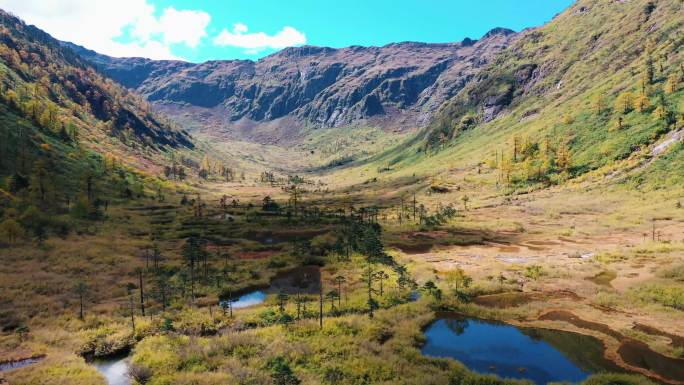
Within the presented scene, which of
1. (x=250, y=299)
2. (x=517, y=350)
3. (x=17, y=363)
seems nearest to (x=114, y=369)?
(x=17, y=363)

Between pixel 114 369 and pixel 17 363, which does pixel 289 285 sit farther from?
pixel 17 363

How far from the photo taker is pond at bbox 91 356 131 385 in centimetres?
3632

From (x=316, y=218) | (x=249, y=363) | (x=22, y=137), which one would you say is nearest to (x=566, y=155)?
(x=316, y=218)

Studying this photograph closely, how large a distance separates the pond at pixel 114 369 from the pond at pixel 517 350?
29.0 metres

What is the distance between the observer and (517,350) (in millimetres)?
42188

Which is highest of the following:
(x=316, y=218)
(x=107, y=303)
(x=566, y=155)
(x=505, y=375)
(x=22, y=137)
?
(x=22, y=137)

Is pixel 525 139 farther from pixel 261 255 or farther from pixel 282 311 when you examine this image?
pixel 282 311

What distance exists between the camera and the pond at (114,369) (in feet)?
119

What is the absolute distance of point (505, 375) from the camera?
122 ft

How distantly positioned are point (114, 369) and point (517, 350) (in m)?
39.9

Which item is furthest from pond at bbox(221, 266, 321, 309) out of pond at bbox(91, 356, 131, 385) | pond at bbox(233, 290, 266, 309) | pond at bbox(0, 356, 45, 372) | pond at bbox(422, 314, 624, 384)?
pond at bbox(0, 356, 45, 372)

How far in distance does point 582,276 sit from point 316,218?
84.4m

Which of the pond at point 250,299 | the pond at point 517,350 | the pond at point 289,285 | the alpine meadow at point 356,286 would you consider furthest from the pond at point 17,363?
the pond at point 517,350

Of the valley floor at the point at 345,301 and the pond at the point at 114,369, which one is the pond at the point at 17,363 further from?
the pond at the point at 114,369
